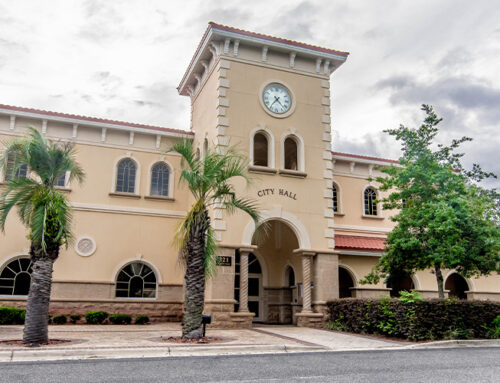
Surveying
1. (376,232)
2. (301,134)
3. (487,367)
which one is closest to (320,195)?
(301,134)

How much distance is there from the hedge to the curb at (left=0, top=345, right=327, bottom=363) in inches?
152

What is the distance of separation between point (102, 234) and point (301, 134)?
29.4 ft

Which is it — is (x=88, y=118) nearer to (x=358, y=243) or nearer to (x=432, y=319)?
(x=358, y=243)

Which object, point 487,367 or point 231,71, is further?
point 231,71

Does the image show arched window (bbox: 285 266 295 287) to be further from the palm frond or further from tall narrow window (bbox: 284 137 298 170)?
the palm frond

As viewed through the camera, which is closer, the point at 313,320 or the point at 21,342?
the point at 21,342

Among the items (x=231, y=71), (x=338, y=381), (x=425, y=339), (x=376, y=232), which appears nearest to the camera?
(x=338, y=381)

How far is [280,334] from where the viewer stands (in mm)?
15000

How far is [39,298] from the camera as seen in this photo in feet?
38.6

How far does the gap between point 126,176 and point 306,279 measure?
8681 mm

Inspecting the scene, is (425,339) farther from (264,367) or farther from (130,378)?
(130,378)

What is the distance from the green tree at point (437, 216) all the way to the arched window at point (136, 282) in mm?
8680

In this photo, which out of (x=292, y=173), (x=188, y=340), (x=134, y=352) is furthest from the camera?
(x=292, y=173)

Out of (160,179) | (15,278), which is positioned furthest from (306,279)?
(15,278)
